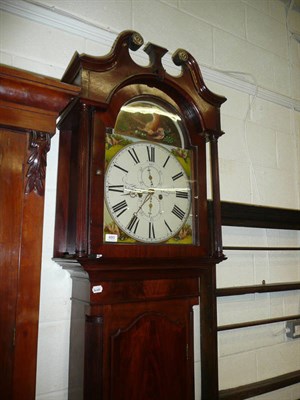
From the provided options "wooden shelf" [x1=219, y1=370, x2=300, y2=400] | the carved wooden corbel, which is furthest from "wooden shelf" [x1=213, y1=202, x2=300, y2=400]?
the carved wooden corbel

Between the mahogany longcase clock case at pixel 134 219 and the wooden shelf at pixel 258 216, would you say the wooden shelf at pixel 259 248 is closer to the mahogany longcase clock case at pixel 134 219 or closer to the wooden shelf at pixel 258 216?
the wooden shelf at pixel 258 216

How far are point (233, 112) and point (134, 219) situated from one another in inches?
35.7

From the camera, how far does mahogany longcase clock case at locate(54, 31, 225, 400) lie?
2.82 feet

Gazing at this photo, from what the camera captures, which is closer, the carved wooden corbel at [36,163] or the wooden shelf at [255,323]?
the carved wooden corbel at [36,163]

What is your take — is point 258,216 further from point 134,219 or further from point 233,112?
point 134,219

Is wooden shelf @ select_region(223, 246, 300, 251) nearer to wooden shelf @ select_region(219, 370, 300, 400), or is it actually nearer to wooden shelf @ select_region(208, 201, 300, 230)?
wooden shelf @ select_region(208, 201, 300, 230)

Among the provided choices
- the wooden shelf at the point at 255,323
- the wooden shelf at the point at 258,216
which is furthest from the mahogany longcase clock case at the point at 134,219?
the wooden shelf at the point at 255,323

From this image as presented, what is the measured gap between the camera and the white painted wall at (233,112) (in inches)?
41.8

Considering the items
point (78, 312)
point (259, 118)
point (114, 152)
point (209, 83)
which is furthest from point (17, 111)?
point (259, 118)

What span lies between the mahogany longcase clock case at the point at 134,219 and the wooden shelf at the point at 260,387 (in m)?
0.44

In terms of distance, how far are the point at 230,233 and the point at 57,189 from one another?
805 mm

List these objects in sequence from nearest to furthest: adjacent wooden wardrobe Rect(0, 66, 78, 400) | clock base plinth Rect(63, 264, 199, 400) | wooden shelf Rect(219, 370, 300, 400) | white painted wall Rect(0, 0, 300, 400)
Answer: adjacent wooden wardrobe Rect(0, 66, 78, 400), clock base plinth Rect(63, 264, 199, 400), white painted wall Rect(0, 0, 300, 400), wooden shelf Rect(219, 370, 300, 400)

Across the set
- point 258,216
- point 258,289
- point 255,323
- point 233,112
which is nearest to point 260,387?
point 255,323

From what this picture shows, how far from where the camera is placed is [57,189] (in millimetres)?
1037
